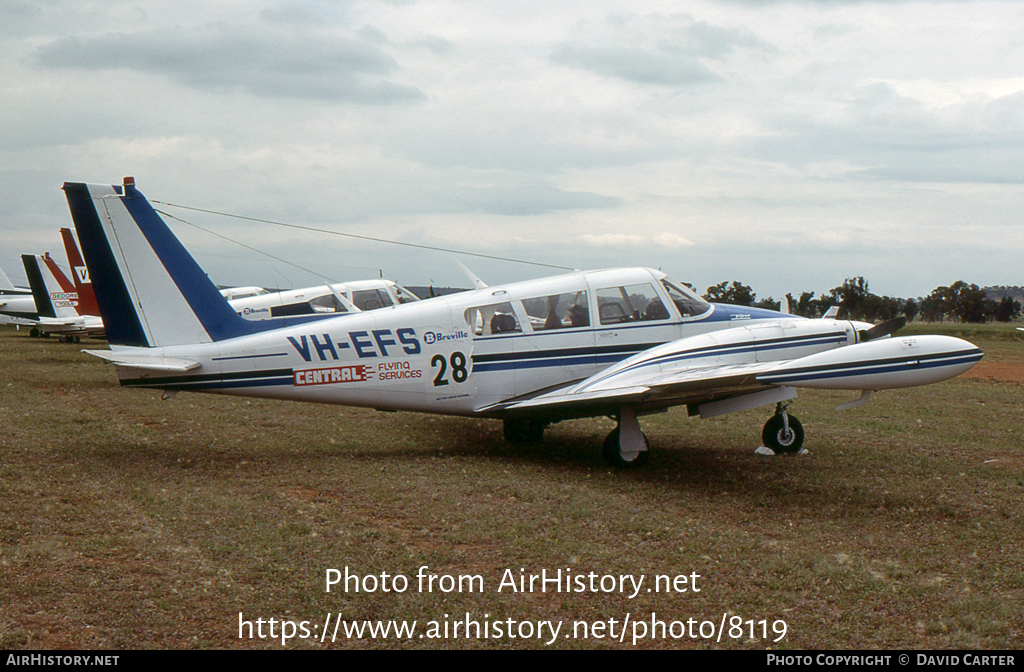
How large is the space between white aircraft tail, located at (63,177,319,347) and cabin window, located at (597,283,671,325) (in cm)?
508

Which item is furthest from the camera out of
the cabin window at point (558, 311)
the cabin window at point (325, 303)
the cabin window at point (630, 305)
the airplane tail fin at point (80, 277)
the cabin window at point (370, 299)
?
the airplane tail fin at point (80, 277)

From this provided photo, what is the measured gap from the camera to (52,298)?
35.8m

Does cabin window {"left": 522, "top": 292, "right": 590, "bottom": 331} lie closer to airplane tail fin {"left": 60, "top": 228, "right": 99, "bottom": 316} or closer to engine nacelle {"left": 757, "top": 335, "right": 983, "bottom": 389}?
engine nacelle {"left": 757, "top": 335, "right": 983, "bottom": 389}

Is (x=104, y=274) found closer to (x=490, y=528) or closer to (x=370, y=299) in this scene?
(x=490, y=528)

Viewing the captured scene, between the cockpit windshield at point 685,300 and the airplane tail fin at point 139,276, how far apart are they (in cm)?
620

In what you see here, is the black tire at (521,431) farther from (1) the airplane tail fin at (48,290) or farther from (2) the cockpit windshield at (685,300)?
(1) the airplane tail fin at (48,290)

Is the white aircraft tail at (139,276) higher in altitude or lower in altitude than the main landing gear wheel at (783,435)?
higher

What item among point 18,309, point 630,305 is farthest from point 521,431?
point 18,309

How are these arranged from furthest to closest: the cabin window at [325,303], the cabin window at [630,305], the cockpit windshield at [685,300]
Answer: the cabin window at [325,303] → the cockpit windshield at [685,300] → the cabin window at [630,305]

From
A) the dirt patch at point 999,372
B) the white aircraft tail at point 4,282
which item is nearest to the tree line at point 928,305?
the dirt patch at point 999,372

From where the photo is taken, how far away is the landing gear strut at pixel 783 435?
447 inches
